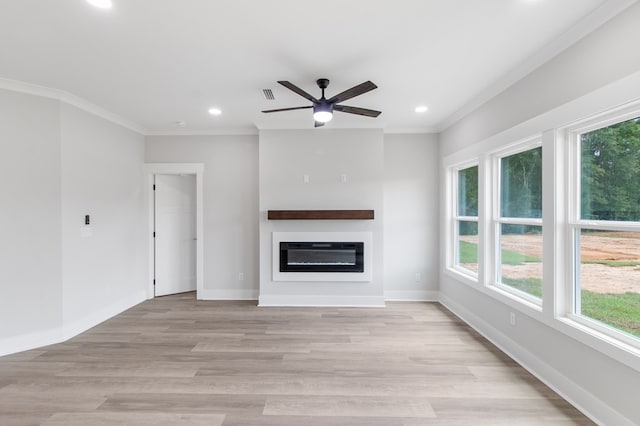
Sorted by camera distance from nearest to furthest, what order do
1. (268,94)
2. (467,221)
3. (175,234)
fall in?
(268,94) → (467,221) → (175,234)

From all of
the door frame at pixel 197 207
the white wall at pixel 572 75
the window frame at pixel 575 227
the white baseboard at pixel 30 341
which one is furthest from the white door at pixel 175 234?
the window frame at pixel 575 227

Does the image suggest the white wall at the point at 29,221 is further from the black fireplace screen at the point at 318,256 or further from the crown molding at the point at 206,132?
the black fireplace screen at the point at 318,256

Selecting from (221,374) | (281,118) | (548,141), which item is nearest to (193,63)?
(281,118)

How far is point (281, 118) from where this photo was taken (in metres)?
4.44

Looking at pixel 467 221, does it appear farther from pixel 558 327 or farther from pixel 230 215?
pixel 230 215

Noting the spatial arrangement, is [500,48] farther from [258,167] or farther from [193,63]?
[258,167]

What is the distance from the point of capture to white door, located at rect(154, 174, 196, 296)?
5.21 m

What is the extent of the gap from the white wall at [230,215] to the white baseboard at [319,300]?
0.44m

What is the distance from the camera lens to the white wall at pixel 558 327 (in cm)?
193

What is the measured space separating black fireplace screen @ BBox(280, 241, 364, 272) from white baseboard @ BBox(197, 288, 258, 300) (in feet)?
2.46

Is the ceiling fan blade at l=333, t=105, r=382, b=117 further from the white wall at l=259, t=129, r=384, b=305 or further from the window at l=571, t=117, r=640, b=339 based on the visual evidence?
the window at l=571, t=117, r=640, b=339

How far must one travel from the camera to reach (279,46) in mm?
2508

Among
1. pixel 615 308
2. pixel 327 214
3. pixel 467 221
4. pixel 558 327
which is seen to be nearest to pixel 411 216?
pixel 467 221

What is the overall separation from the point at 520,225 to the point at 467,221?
1162 mm
